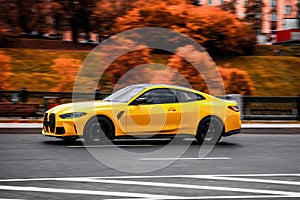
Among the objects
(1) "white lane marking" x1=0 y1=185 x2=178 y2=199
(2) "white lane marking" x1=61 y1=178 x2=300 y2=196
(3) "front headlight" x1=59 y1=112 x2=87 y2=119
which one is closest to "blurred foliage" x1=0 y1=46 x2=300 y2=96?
(3) "front headlight" x1=59 y1=112 x2=87 y2=119

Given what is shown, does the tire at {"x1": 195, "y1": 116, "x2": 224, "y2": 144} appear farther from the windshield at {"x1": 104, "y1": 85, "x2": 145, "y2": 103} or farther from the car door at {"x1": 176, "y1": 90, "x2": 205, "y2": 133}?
the windshield at {"x1": 104, "y1": 85, "x2": 145, "y2": 103}

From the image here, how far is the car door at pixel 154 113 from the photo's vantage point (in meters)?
16.0

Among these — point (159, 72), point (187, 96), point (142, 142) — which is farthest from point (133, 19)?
point (187, 96)

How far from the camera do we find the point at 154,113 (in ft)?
52.9

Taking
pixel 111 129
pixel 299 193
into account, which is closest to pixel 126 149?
pixel 111 129

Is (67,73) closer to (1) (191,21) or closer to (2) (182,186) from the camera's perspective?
(1) (191,21)

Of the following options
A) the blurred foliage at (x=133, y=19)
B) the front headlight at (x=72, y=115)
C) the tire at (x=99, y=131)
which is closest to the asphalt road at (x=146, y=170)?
the tire at (x=99, y=131)

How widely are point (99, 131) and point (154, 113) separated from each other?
4.82 ft

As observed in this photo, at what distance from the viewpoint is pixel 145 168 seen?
39.6 feet

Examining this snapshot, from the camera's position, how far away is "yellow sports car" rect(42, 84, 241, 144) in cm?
1559

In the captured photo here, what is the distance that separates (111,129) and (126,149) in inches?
30.3

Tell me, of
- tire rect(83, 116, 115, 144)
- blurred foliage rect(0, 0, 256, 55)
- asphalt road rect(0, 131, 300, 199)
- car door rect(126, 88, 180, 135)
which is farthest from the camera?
blurred foliage rect(0, 0, 256, 55)

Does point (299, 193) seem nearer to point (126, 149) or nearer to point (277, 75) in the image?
point (126, 149)

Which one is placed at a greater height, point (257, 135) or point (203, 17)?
point (203, 17)
